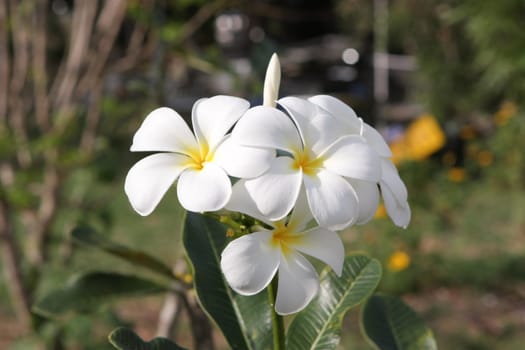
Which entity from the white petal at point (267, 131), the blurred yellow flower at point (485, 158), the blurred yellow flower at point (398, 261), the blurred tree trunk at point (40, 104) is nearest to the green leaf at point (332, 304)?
the white petal at point (267, 131)

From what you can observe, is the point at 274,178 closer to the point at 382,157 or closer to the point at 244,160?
the point at 244,160

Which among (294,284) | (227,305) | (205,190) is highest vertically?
(205,190)

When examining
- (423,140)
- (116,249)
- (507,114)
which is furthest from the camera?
(507,114)

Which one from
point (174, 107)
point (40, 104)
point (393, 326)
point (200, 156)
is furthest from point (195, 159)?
point (174, 107)

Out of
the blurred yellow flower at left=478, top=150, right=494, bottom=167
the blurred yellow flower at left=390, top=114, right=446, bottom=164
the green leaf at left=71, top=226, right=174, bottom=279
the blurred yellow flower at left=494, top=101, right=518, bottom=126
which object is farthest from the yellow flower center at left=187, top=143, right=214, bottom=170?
the blurred yellow flower at left=478, top=150, right=494, bottom=167

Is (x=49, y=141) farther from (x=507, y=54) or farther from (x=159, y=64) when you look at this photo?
(x=507, y=54)

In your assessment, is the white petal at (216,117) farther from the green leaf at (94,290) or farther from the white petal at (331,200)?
the green leaf at (94,290)
